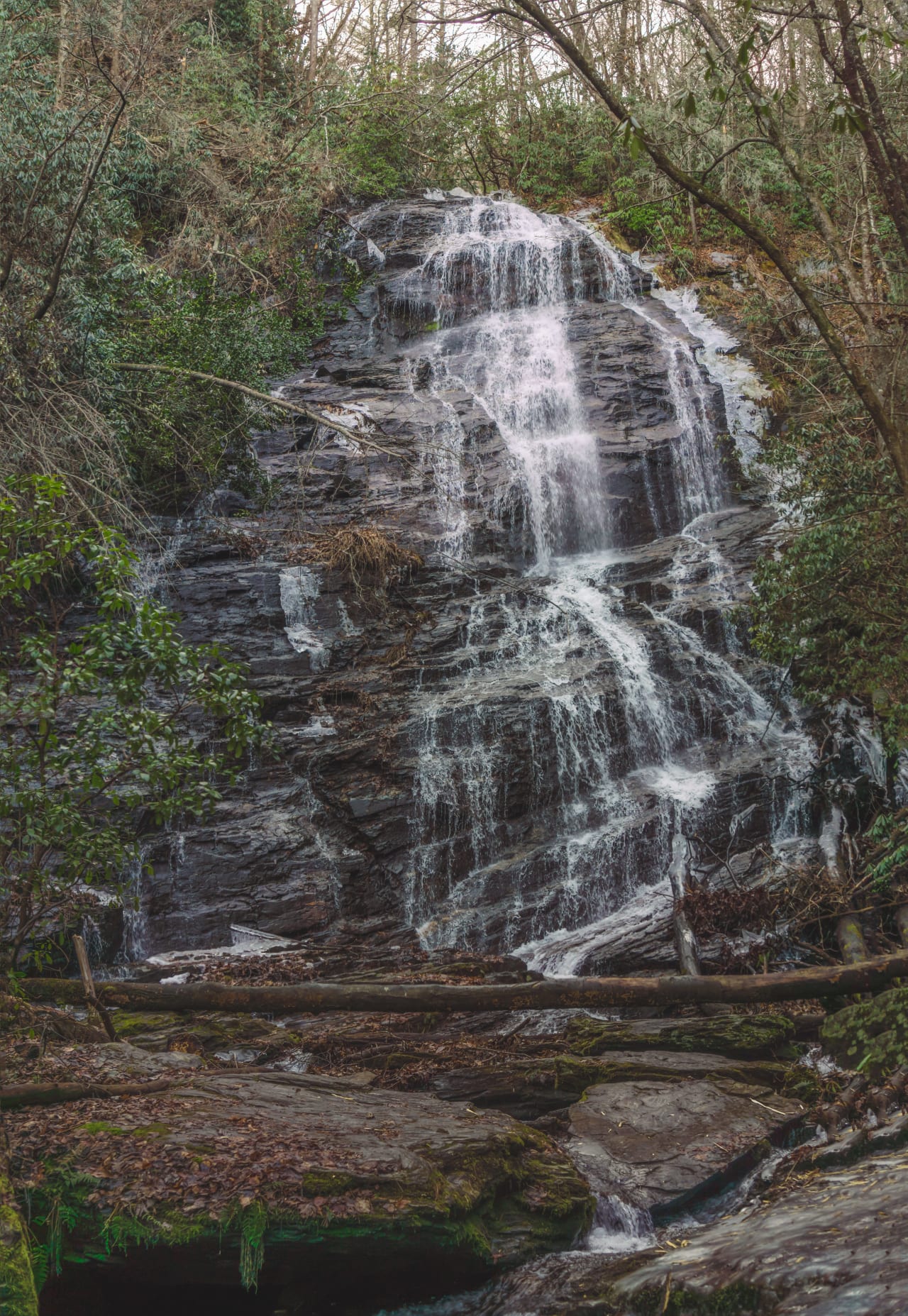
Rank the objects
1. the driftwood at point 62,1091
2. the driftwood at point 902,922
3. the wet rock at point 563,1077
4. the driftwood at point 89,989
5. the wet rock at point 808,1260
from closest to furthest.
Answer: the wet rock at point 808,1260 < the driftwood at point 62,1091 < the driftwood at point 89,989 < the wet rock at point 563,1077 < the driftwood at point 902,922

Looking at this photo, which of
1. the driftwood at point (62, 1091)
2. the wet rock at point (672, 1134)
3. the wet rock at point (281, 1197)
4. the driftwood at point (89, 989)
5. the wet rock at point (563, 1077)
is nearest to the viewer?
the wet rock at point (281, 1197)

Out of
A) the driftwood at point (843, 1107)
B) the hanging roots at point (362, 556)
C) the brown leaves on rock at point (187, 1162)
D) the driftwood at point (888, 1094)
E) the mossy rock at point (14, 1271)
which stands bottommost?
the driftwood at point (843, 1107)

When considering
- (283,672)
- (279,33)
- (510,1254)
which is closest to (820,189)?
(279,33)

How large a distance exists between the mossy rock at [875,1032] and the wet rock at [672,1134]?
2.30ft

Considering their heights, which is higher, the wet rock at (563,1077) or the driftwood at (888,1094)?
the driftwood at (888,1094)

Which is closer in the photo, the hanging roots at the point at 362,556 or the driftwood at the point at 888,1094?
the driftwood at the point at 888,1094

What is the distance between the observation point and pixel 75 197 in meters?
12.4

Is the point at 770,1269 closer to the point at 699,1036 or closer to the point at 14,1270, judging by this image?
the point at 14,1270

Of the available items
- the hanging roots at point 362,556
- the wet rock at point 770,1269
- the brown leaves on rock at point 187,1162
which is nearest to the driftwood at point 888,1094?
the wet rock at point 770,1269

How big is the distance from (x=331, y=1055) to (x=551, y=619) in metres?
7.53

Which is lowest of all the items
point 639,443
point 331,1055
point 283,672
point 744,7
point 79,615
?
point 331,1055

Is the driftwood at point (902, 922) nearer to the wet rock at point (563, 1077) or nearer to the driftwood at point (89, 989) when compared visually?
the wet rock at point (563, 1077)

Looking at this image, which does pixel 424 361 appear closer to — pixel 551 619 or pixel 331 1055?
pixel 551 619

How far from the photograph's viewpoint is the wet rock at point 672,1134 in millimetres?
5230
